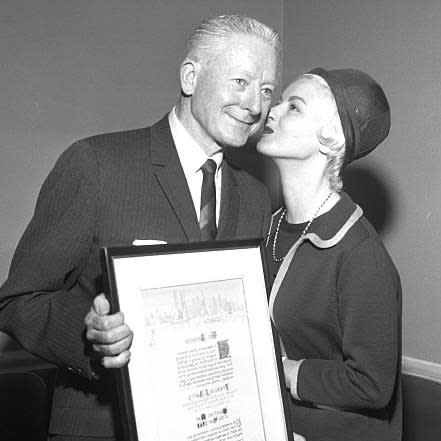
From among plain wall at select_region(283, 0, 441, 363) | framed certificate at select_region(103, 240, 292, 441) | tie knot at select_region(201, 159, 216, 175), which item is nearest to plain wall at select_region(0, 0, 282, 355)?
plain wall at select_region(283, 0, 441, 363)

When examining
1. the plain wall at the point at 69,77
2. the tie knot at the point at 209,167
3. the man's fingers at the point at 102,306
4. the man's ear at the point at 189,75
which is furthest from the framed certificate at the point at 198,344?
the plain wall at the point at 69,77

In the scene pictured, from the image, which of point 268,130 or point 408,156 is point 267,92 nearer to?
point 268,130

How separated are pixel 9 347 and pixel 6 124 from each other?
887mm

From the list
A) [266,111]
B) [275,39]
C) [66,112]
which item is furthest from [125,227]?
[66,112]

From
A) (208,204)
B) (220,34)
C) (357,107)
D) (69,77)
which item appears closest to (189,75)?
(220,34)

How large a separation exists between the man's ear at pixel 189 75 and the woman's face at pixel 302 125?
0.89ft

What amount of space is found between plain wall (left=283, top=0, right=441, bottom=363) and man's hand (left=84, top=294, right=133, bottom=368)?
1.48 metres

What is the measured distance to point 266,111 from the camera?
5.66 ft

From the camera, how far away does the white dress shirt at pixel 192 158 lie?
1.60 m

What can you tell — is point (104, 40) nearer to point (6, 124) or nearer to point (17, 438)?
point (6, 124)

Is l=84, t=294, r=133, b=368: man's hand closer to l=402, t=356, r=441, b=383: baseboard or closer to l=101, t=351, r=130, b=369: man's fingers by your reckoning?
l=101, t=351, r=130, b=369: man's fingers

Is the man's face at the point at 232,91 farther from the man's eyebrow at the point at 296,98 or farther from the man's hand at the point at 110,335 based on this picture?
the man's hand at the point at 110,335

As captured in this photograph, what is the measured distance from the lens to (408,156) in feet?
7.82

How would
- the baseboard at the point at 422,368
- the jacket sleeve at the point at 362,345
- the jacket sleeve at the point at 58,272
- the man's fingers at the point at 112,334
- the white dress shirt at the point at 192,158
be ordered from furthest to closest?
the baseboard at the point at 422,368 → the white dress shirt at the point at 192,158 → the jacket sleeve at the point at 362,345 → the jacket sleeve at the point at 58,272 → the man's fingers at the point at 112,334
